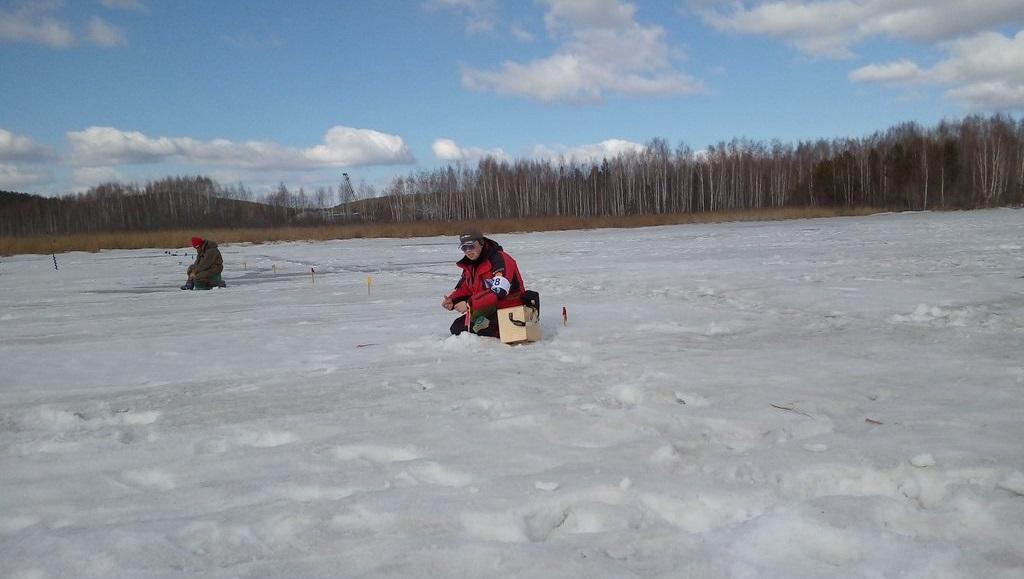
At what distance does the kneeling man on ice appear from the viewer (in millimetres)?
6770

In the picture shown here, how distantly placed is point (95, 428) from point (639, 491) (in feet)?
11.7

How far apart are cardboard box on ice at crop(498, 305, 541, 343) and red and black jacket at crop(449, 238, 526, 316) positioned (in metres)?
0.17

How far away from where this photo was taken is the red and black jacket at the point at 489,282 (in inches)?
272

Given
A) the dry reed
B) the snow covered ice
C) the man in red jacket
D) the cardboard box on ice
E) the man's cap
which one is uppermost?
the dry reed

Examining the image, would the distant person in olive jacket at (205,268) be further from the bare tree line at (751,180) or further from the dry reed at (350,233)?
the bare tree line at (751,180)

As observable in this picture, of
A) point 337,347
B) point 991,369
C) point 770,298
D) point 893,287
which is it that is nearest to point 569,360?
point 337,347

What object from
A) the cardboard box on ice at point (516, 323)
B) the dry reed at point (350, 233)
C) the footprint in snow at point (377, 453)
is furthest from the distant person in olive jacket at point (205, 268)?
the dry reed at point (350, 233)

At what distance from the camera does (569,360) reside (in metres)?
6.06

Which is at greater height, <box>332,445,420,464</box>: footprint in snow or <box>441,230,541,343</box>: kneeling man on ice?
<box>441,230,541,343</box>: kneeling man on ice

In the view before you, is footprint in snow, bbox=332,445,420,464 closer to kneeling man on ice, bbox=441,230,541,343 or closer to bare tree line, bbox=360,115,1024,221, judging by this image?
kneeling man on ice, bbox=441,230,541,343

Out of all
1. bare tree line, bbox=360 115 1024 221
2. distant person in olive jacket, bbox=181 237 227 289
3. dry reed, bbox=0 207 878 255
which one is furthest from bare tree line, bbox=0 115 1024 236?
distant person in olive jacket, bbox=181 237 227 289

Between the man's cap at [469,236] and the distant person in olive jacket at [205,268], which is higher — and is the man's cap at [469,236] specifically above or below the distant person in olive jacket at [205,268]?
above

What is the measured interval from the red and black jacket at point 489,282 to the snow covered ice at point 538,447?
437 mm

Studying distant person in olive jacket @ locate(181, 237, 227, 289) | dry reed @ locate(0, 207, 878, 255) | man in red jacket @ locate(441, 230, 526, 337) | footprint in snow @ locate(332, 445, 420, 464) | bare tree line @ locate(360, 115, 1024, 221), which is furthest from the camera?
bare tree line @ locate(360, 115, 1024, 221)
